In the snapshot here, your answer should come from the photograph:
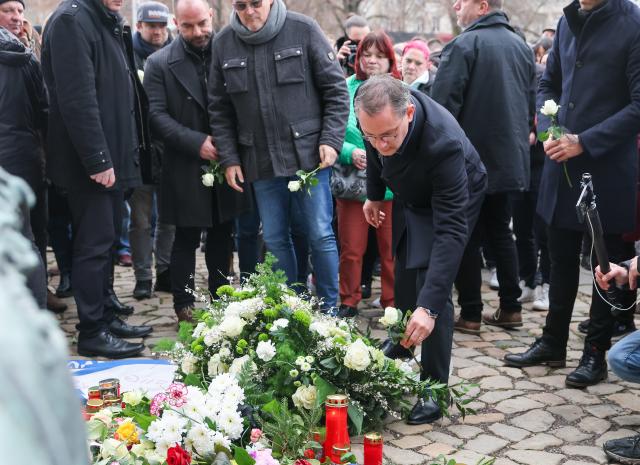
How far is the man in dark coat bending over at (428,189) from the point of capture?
3.74 m

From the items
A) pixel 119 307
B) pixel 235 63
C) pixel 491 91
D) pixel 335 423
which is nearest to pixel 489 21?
pixel 491 91

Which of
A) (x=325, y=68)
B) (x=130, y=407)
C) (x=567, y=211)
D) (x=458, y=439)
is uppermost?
(x=325, y=68)

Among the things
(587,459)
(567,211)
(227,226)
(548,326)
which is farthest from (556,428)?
(227,226)

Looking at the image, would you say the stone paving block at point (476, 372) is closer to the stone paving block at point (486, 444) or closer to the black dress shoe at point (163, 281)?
the stone paving block at point (486, 444)

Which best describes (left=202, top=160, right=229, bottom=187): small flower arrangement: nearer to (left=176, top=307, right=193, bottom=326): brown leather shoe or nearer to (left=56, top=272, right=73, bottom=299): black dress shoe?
(left=176, top=307, right=193, bottom=326): brown leather shoe

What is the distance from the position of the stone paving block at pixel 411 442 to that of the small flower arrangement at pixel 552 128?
1620 mm

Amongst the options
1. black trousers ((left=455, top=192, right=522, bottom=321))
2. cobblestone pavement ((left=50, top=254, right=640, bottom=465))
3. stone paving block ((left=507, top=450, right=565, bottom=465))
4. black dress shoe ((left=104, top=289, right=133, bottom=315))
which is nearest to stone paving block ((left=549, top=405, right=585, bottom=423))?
cobblestone pavement ((left=50, top=254, right=640, bottom=465))

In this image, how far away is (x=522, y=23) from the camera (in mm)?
42594

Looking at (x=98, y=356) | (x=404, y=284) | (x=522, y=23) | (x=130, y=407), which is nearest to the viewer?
(x=130, y=407)

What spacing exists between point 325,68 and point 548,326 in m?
2.07

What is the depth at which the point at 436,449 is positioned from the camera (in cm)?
382

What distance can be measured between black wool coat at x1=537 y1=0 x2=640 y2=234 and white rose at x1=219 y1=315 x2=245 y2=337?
185cm

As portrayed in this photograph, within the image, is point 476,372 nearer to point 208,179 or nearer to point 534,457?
point 534,457

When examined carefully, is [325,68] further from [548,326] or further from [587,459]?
[587,459]
